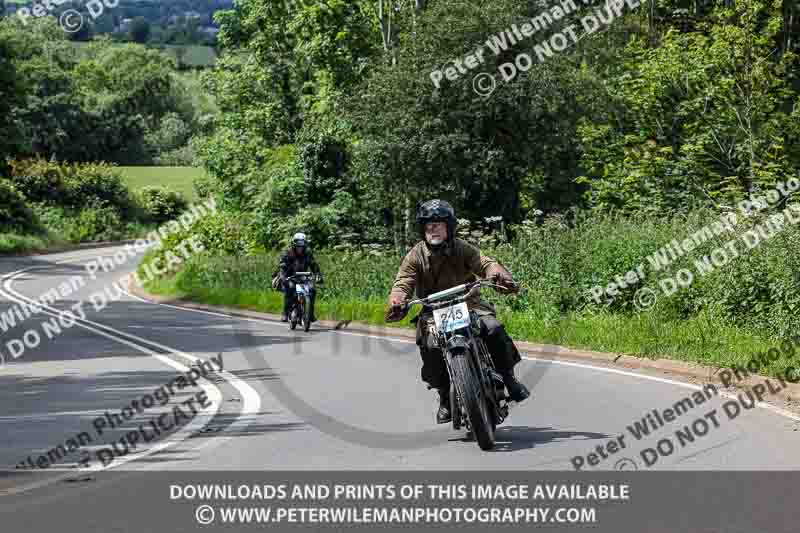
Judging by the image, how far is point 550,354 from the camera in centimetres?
1812

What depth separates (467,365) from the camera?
9641 millimetres

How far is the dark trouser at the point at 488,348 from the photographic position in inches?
400

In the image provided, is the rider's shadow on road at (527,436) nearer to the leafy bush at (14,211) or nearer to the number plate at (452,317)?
the number plate at (452,317)

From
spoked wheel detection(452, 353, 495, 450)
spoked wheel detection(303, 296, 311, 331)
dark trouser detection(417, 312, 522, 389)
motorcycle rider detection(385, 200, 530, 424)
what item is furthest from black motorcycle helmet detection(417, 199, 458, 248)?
spoked wheel detection(303, 296, 311, 331)

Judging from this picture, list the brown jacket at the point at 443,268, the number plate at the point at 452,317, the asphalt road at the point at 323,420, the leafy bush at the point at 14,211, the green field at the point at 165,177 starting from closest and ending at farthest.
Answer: the asphalt road at the point at 323,420 → the number plate at the point at 452,317 → the brown jacket at the point at 443,268 → the leafy bush at the point at 14,211 → the green field at the point at 165,177

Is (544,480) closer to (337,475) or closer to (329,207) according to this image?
(337,475)

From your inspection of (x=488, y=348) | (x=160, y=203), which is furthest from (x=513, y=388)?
(x=160, y=203)

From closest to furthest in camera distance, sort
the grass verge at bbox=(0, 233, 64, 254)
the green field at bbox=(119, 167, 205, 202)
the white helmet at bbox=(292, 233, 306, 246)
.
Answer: the white helmet at bbox=(292, 233, 306, 246) < the grass verge at bbox=(0, 233, 64, 254) < the green field at bbox=(119, 167, 205, 202)

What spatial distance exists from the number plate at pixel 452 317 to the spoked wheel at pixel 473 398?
23 cm

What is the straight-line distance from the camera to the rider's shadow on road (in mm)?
9781

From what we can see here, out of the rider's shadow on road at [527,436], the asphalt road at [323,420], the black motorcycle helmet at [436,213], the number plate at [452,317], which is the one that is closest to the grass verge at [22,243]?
the asphalt road at [323,420]

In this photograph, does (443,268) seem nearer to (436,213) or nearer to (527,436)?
(436,213)

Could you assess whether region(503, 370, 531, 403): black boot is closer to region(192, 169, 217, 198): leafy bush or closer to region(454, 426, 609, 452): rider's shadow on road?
region(454, 426, 609, 452): rider's shadow on road

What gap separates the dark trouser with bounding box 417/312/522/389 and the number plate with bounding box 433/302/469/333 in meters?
0.28
